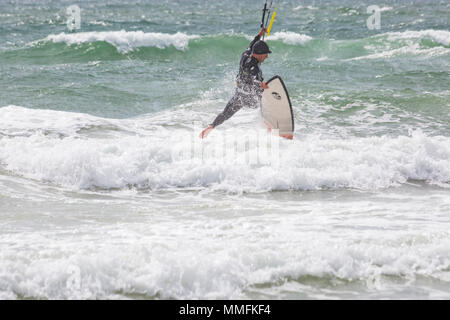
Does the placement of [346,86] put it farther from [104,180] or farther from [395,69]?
[104,180]

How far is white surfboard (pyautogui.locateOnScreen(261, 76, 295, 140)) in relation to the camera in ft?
29.2

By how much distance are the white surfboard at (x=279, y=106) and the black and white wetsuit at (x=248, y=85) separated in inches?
6.6

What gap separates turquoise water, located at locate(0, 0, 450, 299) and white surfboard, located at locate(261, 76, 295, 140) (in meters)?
0.49

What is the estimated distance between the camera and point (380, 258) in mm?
4664

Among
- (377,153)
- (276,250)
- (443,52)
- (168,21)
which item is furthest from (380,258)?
(168,21)

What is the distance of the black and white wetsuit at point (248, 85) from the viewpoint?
840 centimetres

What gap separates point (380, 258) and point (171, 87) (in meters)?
10.6

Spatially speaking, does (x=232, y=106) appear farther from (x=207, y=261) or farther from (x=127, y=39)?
(x=127, y=39)

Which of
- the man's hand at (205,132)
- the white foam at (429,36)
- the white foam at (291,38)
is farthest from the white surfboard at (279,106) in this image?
the white foam at (429,36)

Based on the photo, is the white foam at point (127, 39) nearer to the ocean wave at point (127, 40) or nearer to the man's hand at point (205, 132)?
the ocean wave at point (127, 40)

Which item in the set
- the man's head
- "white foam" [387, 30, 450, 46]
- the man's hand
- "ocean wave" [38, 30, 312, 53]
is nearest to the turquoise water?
the man's hand

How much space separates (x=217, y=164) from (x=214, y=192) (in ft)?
2.54

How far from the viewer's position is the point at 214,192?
6957 mm

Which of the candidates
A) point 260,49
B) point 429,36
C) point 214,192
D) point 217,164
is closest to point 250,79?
point 260,49
